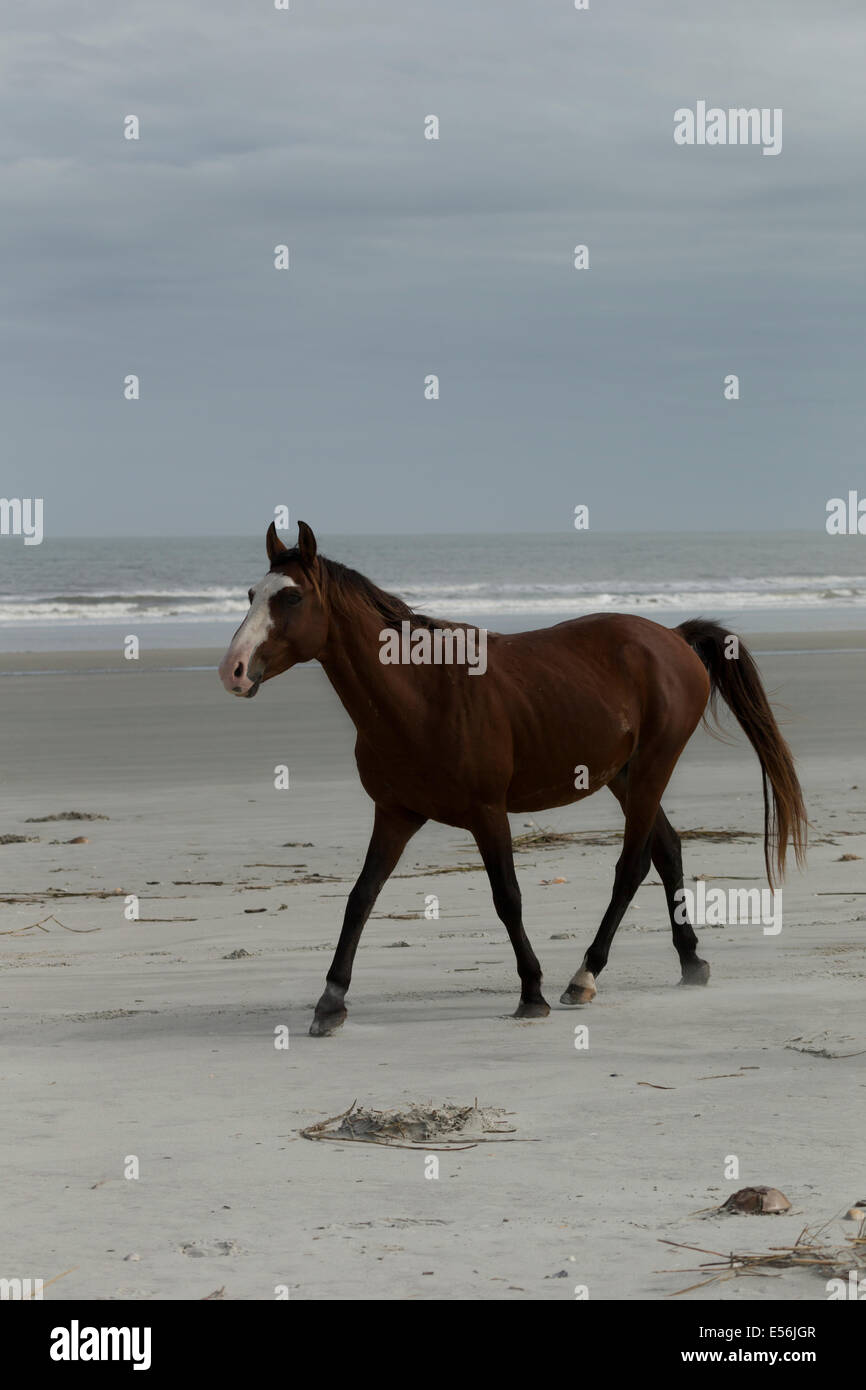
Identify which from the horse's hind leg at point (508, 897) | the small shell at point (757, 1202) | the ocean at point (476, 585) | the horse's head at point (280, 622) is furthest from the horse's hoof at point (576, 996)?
the ocean at point (476, 585)

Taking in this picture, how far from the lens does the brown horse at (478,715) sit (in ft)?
20.8

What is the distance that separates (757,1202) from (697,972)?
2990 mm

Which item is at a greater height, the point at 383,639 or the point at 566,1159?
the point at 383,639

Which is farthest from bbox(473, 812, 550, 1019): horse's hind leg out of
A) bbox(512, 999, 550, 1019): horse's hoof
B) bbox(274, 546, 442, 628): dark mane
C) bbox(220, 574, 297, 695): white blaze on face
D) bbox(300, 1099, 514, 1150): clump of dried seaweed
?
bbox(300, 1099, 514, 1150): clump of dried seaweed

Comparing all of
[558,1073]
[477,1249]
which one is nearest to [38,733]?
[558,1073]

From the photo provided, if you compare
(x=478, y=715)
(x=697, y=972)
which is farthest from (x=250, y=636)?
(x=697, y=972)

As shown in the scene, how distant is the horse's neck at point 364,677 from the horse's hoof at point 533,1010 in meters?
1.30

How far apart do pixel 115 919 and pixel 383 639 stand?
11.1ft

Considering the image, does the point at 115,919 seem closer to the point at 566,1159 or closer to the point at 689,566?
the point at 566,1159

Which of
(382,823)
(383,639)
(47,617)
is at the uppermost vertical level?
(47,617)

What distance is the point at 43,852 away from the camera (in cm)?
1146

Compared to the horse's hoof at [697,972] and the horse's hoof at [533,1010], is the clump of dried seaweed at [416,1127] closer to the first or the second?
the horse's hoof at [533,1010]

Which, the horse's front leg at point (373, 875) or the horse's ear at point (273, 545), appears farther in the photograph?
the horse's front leg at point (373, 875)
